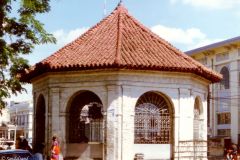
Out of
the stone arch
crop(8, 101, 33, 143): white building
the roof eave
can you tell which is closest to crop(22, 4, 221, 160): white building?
the stone arch

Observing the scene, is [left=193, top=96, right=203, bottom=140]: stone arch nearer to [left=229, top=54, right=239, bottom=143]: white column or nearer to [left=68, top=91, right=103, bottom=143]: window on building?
[left=68, top=91, right=103, bottom=143]: window on building

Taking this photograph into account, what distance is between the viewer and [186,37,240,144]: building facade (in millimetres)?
41750

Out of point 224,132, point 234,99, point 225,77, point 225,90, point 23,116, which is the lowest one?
point 224,132

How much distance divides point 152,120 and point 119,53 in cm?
276

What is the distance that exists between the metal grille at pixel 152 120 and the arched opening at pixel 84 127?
1.59 metres

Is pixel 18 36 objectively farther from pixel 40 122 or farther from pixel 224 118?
pixel 224 118

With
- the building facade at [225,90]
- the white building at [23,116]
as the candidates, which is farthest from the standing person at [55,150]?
the white building at [23,116]

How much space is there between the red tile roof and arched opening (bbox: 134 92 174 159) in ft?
4.45

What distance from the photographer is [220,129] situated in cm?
4397

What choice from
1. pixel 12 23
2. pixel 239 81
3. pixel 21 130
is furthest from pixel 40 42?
pixel 21 130

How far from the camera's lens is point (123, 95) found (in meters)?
16.7

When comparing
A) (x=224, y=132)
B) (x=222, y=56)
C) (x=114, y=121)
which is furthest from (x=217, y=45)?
(x=114, y=121)

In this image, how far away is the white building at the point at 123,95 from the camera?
656 inches

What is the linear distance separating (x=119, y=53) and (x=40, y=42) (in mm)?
2777
